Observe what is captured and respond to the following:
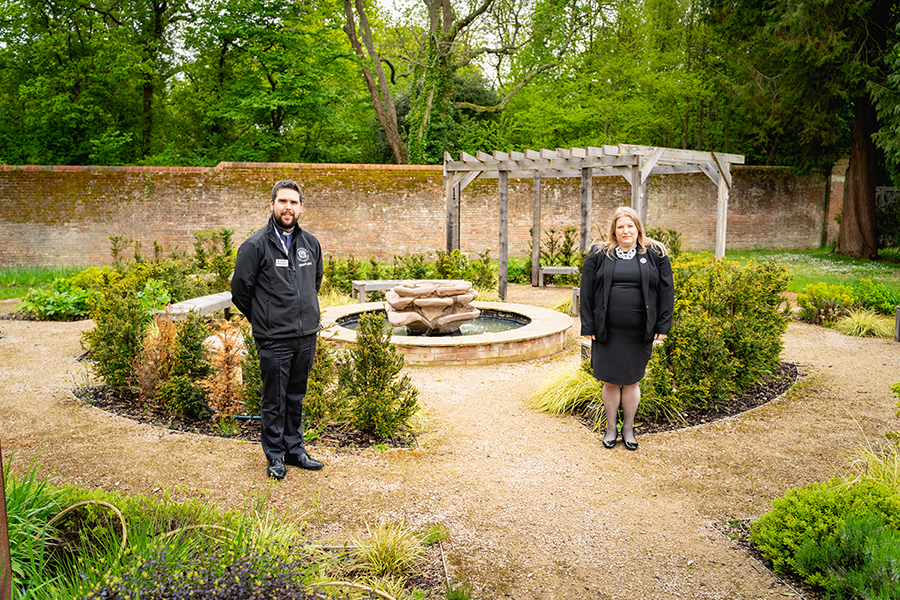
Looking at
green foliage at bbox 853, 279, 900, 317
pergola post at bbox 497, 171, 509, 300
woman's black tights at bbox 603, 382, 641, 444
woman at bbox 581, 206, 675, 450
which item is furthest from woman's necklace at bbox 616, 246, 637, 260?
pergola post at bbox 497, 171, 509, 300

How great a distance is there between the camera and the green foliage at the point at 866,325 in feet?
29.5

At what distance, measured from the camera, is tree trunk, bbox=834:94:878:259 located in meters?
18.4

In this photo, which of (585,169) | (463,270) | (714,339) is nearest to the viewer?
(714,339)

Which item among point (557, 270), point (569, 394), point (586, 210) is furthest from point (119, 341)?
point (557, 270)

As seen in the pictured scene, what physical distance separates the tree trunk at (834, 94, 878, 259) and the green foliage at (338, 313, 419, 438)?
1853 cm

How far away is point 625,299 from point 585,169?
8.41 metres

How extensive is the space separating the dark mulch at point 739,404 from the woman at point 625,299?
0.78m

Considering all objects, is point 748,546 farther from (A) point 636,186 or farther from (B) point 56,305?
(B) point 56,305

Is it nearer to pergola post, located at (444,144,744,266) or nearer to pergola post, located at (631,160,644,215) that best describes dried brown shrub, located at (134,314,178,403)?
pergola post, located at (444,144,744,266)

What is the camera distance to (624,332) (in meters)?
4.63

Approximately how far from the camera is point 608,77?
23.5 meters

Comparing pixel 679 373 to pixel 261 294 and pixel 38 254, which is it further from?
pixel 38 254

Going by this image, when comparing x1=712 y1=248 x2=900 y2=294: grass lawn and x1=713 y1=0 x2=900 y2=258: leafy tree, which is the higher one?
x1=713 y1=0 x2=900 y2=258: leafy tree

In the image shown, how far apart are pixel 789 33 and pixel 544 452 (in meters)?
16.4
